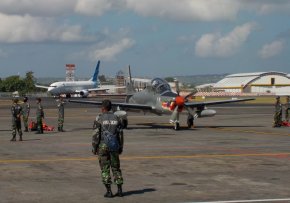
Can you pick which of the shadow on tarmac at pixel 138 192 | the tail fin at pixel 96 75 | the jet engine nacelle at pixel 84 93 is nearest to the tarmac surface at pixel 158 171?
the shadow on tarmac at pixel 138 192

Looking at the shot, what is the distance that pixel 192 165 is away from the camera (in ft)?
51.9

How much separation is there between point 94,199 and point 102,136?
50.3 inches

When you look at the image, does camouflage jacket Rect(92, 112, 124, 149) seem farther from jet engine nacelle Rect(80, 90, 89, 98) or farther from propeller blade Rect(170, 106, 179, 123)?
jet engine nacelle Rect(80, 90, 89, 98)

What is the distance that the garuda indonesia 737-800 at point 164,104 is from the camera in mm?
30766

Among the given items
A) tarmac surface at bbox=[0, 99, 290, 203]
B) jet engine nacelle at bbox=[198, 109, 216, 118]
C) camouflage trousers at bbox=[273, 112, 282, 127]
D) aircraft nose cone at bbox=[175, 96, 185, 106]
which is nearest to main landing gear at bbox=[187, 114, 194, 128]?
jet engine nacelle at bbox=[198, 109, 216, 118]

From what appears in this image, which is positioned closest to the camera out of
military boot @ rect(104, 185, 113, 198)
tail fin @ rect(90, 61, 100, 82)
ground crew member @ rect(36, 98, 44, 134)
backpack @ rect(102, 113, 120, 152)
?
military boot @ rect(104, 185, 113, 198)

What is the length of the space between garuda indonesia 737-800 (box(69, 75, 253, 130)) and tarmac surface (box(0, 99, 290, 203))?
6669 millimetres

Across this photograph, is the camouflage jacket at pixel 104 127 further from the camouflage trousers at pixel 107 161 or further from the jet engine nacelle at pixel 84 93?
the jet engine nacelle at pixel 84 93

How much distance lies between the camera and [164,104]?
3153 cm

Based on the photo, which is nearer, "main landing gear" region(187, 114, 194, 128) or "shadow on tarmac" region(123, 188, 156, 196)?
"shadow on tarmac" region(123, 188, 156, 196)

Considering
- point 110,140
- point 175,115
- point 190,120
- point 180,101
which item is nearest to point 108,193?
point 110,140

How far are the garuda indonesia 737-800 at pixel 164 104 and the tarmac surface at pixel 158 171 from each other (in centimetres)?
667

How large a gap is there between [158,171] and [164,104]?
17001mm

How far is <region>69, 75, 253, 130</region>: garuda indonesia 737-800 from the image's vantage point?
101 ft
